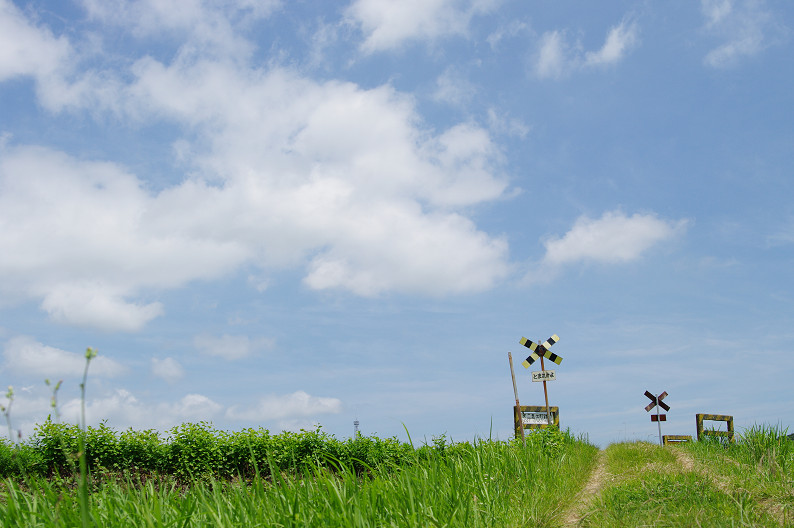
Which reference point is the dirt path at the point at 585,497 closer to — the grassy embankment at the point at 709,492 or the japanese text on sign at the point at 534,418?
the grassy embankment at the point at 709,492

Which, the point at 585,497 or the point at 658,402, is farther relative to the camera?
the point at 658,402

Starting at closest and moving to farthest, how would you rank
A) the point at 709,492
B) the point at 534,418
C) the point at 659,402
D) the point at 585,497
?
1. the point at 709,492
2. the point at 585,497
3. the point at 534,418
4. the point at 659,402

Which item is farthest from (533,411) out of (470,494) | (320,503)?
(320,503)

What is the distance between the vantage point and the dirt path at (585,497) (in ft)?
18.5

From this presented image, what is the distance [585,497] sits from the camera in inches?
270

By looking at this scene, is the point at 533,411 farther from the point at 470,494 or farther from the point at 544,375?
the point at 470,494

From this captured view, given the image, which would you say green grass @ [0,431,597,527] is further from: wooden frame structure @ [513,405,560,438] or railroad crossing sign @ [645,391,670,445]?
railroad crossing sign @ [645,391,670,445]

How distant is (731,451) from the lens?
986 centimetres

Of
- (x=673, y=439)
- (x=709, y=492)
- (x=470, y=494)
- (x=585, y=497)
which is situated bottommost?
(x=673, y=439)

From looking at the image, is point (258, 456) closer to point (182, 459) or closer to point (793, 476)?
point (182, 459)

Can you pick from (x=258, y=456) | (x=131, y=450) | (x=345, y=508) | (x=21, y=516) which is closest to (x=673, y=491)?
(x=345, y=508)

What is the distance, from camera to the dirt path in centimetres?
564

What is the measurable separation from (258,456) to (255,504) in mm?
9025

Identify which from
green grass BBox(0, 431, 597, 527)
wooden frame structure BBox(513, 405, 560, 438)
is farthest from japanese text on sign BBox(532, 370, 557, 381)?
green grass BBox(0, 431, 597, 527)
